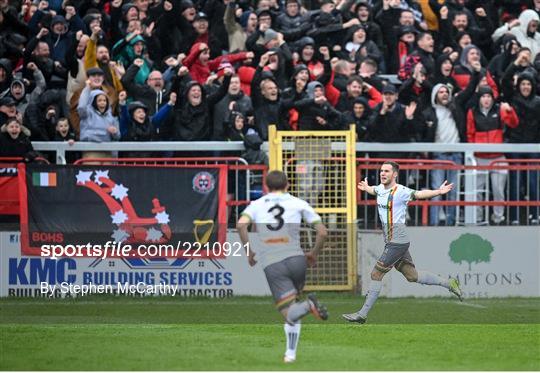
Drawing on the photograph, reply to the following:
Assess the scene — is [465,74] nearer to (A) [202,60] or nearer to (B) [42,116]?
(A) [202,60]

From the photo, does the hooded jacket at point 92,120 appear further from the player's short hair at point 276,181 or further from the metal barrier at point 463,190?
the player's short hair at point 276,181

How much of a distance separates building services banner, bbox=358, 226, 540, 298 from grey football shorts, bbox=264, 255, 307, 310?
25.4 feet

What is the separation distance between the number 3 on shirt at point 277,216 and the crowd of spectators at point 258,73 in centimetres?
790

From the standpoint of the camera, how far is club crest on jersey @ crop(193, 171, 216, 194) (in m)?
20.3

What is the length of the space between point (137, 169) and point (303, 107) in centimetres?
287

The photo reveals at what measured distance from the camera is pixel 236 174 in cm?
2052

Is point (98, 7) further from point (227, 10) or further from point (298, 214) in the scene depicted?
point (298, 214)

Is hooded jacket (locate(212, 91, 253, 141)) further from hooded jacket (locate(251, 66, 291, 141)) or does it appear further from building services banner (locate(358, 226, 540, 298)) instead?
building services banner (locate(358, 226, 540, 298))

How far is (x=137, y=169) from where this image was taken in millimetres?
20250

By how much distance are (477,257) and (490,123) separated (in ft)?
7.98

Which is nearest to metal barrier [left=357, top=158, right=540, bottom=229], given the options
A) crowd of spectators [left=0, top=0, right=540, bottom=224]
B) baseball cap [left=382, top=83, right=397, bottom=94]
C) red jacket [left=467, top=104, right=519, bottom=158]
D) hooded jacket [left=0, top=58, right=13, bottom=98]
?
crowd of spectators [left=0, top=0, right=540, bottom=224]

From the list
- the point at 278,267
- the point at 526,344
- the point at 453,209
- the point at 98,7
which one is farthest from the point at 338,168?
the point at 278,267

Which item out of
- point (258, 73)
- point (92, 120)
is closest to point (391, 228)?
point (258, 73)

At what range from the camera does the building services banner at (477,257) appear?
20.6 m
